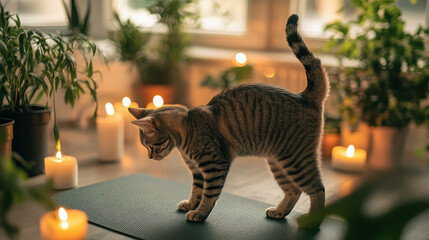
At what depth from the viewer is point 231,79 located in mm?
2967

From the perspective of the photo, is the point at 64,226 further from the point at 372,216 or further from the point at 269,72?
the point at 269,72

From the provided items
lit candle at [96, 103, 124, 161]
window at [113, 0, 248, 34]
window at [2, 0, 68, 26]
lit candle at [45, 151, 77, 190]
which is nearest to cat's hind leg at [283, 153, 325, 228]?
lit candle at [45, 151, 77, 190]

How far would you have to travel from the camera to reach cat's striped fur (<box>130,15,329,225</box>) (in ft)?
5.30

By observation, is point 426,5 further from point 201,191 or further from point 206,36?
point 201,191

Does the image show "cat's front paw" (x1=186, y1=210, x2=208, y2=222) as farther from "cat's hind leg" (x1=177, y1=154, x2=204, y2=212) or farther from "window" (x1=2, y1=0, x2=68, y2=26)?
"window" (x1=2, y1=0, x2=68, y2=26)

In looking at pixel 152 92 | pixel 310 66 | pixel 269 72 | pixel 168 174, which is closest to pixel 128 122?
pixel 152 92

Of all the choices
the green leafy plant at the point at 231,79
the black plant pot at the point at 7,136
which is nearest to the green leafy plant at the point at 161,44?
the green leafy plant at the point at 231,79

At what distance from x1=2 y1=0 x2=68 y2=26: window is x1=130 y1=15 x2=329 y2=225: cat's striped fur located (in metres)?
1.73

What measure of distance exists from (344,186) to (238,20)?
5.70ft

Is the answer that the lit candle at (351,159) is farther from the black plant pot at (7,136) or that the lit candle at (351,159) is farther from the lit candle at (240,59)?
the black plant pot at (7,136)

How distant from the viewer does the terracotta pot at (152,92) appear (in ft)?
10.6

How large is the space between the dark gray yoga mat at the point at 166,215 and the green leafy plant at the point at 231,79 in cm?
94

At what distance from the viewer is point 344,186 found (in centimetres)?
217

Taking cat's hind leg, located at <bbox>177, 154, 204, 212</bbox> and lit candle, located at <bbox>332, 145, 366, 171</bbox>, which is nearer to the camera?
cat's hind leg, located at <bbox>177, 154, 204, 212</bbox>
